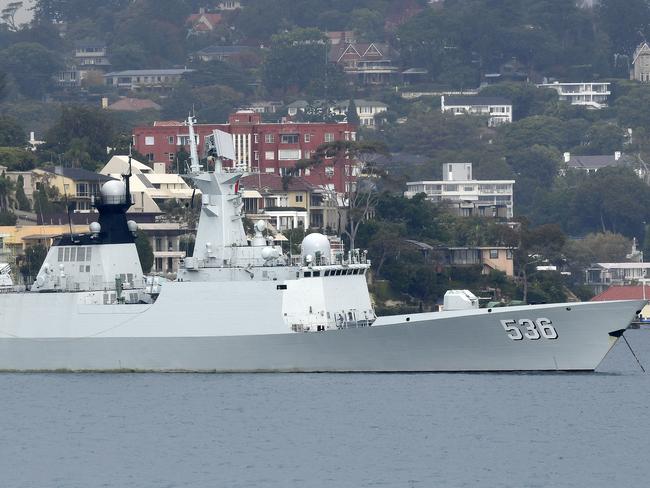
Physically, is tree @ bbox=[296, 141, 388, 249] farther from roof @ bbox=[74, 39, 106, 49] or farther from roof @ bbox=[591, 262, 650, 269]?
roof @ bbox=[74, 39, 106, 49]

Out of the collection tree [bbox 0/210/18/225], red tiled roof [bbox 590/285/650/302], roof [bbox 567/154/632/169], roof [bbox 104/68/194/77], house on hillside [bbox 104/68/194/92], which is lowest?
Answer: red tiled roof [bbox 590/285/650/302]

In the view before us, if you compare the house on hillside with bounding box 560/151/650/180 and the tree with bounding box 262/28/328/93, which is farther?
the tree with bounding box 262/28/328/93

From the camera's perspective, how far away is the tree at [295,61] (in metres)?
171

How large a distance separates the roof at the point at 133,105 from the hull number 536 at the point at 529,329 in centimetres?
10958

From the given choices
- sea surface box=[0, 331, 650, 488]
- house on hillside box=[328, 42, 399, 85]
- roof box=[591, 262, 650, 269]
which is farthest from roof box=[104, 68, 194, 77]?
sea surface box=[0, 331, 650, 488]

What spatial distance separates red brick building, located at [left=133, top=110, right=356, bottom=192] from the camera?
11412cm

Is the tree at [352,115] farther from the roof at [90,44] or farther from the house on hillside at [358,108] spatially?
the roof at [90,44]

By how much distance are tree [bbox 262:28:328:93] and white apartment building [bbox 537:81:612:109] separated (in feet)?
62.9

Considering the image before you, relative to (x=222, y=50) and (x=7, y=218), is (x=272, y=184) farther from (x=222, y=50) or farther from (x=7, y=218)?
(x=222, y=50)

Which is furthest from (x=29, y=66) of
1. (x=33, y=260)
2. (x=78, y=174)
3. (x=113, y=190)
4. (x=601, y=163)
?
(x=113, y=190)

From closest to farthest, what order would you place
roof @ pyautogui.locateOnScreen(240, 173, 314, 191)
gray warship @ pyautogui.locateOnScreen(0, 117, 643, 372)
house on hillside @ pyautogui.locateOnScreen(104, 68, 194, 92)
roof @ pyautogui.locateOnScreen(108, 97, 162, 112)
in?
gray warship @ pyautogui.locateOnScreen(0, 117, 643, 372), roof @ pyautogui.locateOnScreen(240, 173, 314, 191), roof @ pyautogui.locateOnScreen(108, 97, 162, 112), house on hillside @ pyautogui.locateOnScreen(104, 68, 194, 92)

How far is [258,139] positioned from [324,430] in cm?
7481

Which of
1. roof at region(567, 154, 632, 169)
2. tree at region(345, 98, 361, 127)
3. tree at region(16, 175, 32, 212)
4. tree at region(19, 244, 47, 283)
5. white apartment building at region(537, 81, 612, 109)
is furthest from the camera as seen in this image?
white apartment building at region(537, 81, 612, 109)

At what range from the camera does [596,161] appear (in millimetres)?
147125
